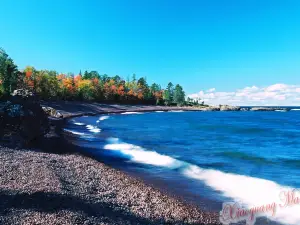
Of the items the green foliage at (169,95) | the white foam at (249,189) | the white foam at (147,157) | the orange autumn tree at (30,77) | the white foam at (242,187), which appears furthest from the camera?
the green foliage at (169,95)

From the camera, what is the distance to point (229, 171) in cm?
1980

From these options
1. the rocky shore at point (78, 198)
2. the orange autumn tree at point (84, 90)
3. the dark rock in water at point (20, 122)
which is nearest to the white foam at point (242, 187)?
the rocky shore at point (78, 198)

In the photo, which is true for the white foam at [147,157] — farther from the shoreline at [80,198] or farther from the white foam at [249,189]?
the shoreline at [80,198]

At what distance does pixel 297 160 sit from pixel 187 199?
15993 millimetres

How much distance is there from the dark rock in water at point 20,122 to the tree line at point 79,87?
70.8 feet

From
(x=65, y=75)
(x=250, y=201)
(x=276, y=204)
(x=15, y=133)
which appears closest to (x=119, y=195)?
(x=250, y=201)

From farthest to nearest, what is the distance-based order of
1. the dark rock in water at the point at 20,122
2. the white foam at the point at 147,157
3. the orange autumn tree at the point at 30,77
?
the orange autumn tree at the point at 30,77, the dark rock in water at the point at 20,122, the white foam at the point at 147,157

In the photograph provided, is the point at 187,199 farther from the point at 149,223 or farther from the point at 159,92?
the point at 159,92

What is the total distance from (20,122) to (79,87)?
109 m

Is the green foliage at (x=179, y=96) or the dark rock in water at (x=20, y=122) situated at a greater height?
the green foliage at (x=179, y=96)

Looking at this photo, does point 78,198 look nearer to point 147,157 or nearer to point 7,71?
point 147,157

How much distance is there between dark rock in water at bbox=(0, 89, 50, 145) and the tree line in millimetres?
21567

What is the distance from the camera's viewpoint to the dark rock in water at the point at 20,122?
2325 cm

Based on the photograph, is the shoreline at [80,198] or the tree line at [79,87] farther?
the tree line at [79,87]
